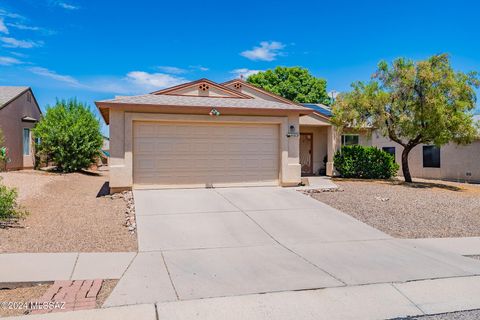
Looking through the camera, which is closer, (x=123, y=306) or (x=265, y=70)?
(x=123, y=306)

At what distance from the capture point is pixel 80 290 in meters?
4.89

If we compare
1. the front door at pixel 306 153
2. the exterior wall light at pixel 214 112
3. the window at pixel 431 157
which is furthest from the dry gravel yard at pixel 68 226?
the window at pixel 431 157

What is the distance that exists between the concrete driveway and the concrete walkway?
21cm

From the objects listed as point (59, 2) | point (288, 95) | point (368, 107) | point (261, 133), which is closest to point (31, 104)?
point (59, 2)

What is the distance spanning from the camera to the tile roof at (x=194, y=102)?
12.6 meters

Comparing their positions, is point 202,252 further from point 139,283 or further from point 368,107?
point 368,107

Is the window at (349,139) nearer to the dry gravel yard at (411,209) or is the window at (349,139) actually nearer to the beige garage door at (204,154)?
the dry gravel yard at (411,209)

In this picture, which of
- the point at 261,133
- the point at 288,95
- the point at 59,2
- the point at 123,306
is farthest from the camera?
the point at 288,95

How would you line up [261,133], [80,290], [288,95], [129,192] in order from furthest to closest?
1. [288,95]
2. [261,133]
3. [129,192]
4. [80,290]

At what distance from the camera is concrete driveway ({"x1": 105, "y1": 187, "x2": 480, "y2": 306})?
17.2ft

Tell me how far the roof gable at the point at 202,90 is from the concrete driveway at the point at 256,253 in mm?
5476

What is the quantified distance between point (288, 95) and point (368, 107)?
2681cm

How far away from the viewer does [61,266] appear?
19.0 ft

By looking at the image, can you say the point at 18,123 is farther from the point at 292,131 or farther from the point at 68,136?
the point at 292,131
